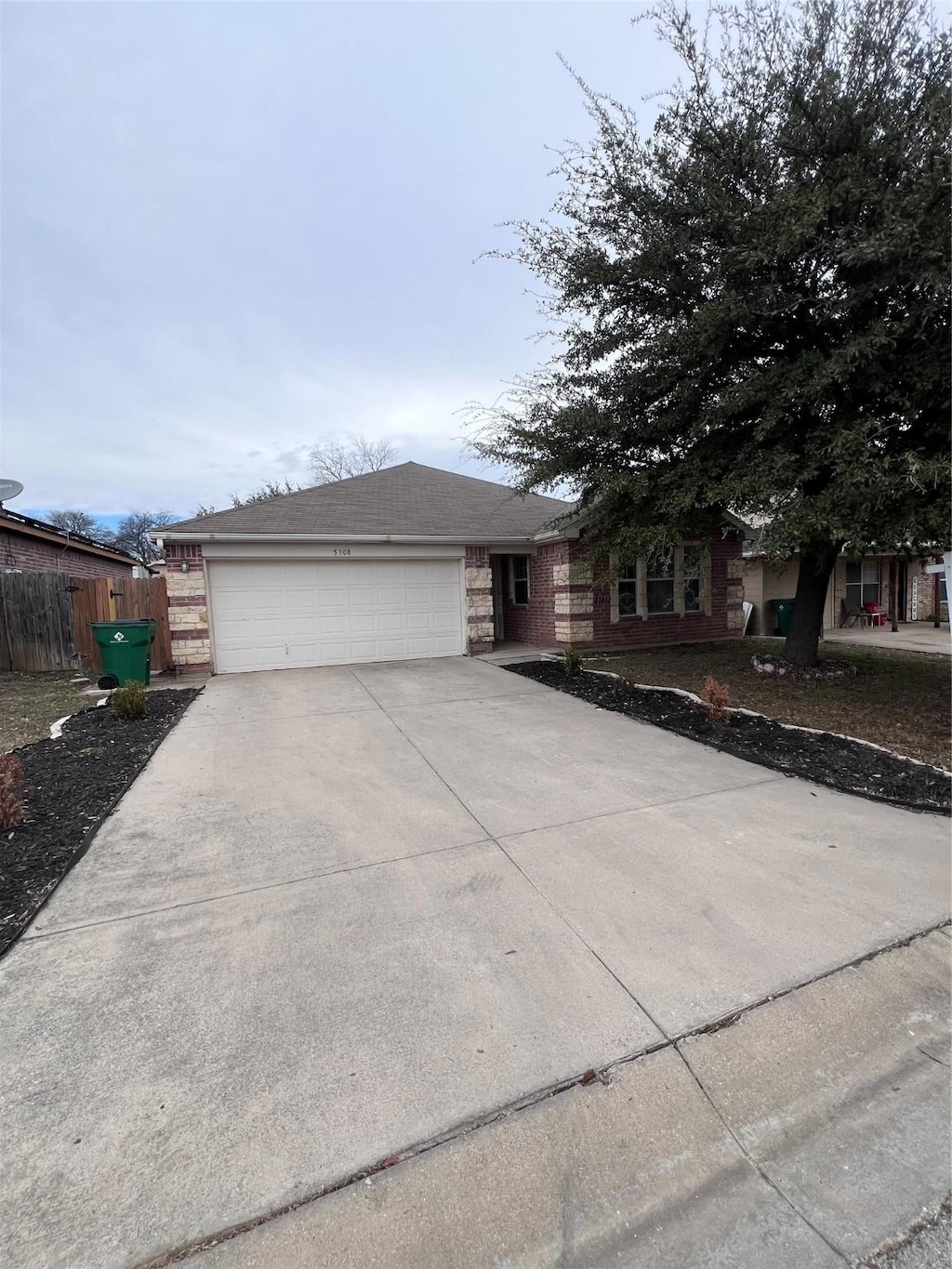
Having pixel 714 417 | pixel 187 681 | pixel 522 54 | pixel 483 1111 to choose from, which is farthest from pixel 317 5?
pixel 483 1111

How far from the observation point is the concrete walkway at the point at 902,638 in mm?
11258

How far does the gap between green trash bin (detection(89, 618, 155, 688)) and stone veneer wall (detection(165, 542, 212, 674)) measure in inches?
41.2

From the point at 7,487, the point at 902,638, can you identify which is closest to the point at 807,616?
A: the point at 902,638

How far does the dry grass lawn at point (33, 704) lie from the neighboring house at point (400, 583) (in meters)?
1.85

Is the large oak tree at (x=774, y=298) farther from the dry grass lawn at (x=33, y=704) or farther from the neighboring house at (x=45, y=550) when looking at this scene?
the neighboring house at (x=45, y=550)

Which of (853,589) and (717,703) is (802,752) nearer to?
(717,703)

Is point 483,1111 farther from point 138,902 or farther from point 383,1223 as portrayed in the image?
point 138,902

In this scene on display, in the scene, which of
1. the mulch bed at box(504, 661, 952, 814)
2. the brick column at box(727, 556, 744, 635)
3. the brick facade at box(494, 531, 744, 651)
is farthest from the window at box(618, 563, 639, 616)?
the mulch bed at box(504, 661, 952, 814)

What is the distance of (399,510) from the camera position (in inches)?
468

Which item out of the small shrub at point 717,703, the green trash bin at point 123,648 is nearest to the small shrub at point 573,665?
the small shrub at point 717,703

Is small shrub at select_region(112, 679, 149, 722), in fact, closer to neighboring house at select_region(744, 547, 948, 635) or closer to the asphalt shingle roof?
the asphalt shingle roof

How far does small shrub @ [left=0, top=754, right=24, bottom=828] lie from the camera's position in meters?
3.71

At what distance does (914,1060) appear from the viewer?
6.50 ft

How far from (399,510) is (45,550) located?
878cm
